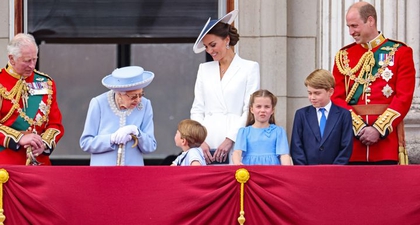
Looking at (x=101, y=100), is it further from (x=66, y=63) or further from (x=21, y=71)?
(x=66, y=63)

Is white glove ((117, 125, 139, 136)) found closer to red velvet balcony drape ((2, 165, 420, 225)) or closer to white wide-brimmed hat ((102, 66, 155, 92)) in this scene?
white wide-brimmed hat ((102, 66, 155, 92))

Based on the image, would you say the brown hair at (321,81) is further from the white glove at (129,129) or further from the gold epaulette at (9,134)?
the gold epaulette at (9,134)

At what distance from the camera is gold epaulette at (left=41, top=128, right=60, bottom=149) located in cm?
928

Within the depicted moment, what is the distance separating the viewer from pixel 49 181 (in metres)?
8.59

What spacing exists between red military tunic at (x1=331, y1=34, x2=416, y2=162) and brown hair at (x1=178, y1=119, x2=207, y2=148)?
3.68ft

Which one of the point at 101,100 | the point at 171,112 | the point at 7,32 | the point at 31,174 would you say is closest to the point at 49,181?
the point at 31,174

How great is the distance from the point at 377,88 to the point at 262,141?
1015 millimetres

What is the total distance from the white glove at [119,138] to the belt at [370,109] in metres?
1.71

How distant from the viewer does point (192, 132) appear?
906 cm

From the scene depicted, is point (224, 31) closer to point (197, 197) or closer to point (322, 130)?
point (322, 130)

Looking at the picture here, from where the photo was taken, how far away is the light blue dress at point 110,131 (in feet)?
30.0

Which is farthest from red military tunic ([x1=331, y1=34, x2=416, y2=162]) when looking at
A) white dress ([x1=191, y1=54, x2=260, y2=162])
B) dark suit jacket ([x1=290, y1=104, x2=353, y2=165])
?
white dress ([x1=191, y1=54, x2=260, y2=162])

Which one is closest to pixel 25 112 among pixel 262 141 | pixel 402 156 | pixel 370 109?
pixel 262 141

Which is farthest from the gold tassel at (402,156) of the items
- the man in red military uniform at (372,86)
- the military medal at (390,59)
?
the military medal at (390,59)
